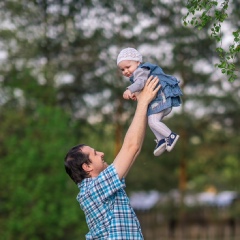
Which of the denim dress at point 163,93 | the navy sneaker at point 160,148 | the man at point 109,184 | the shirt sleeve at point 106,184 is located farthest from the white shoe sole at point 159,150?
the shirt sleeve at point 106,184

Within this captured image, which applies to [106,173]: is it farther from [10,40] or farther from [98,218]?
[10,40]

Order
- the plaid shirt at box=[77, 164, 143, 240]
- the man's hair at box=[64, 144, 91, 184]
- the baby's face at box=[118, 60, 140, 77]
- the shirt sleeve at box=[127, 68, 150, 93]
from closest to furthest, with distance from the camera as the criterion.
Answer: the plaid shirt at box=[77, 164, 143, 240] < the man's hair at box=[64, 144, 91, 184] < the shirt sleeve at box=[127, 68, 150, 93] < the baby's face at box=[118, 60, 140, 77]

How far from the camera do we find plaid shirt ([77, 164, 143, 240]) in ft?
17.8

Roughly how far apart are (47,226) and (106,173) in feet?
60.4

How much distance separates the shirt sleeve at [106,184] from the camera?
5441 millimetres

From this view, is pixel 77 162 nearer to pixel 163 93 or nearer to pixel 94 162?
pixel 94 162

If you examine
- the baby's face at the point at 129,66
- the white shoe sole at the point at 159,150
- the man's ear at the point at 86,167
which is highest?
the baby's face at the point at 129,66

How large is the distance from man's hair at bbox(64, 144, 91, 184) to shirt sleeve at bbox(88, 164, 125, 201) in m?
0.13

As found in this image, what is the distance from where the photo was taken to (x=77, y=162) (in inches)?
219

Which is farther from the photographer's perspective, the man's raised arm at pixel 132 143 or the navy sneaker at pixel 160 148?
the navy sneaker at pixel 160 148

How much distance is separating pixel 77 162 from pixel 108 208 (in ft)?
1.10

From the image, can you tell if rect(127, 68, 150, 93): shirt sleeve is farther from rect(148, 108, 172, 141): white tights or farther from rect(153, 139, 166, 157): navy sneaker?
rect(153, 139, 166, 157): navy sneaker

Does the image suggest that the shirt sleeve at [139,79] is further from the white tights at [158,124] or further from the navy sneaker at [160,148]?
the navy sneaker at [160,148]

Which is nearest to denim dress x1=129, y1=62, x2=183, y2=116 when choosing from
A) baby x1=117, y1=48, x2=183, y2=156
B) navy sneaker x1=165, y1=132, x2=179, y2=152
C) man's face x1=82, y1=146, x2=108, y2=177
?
baby x1=117, y1=48, x2=183, y2=156
